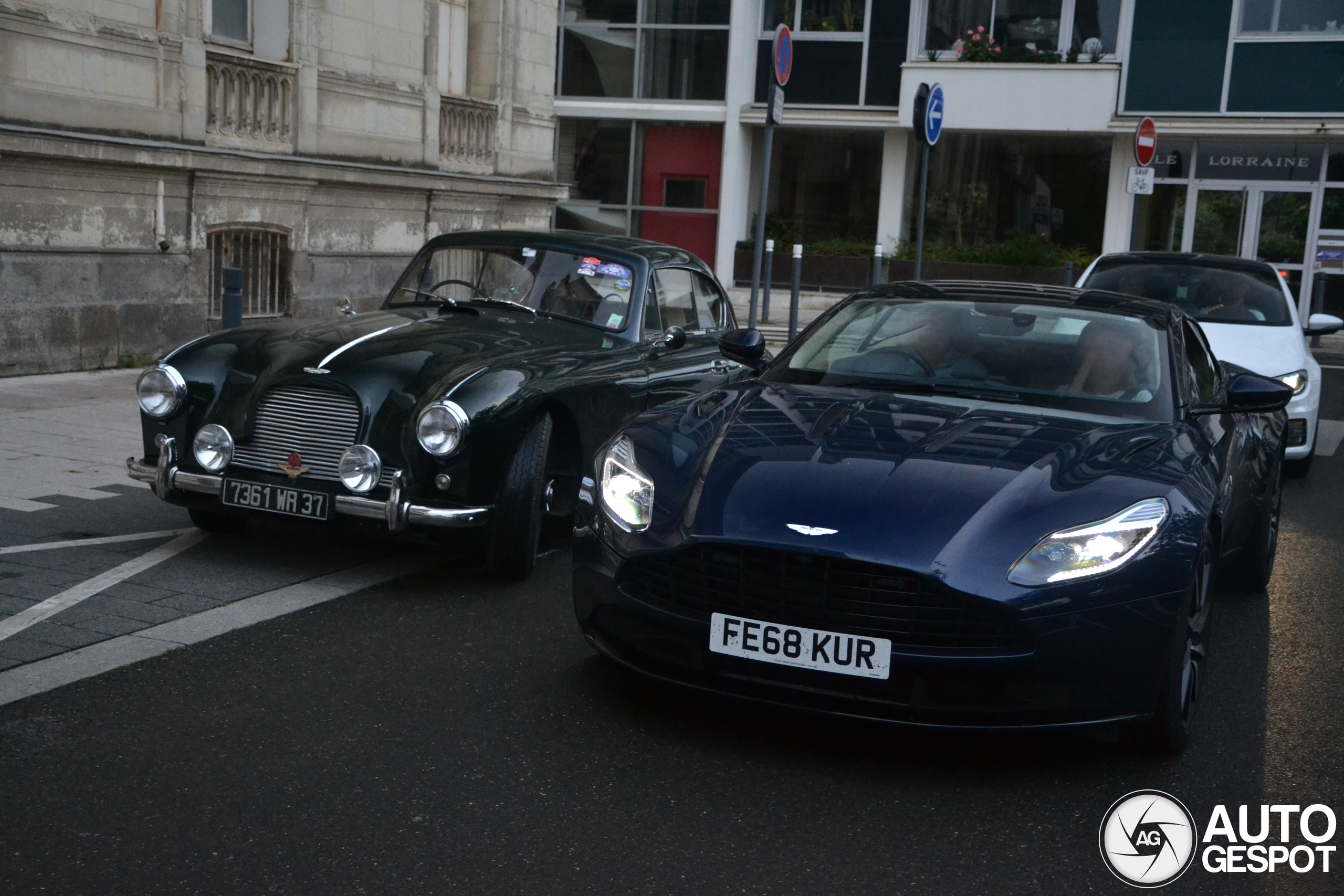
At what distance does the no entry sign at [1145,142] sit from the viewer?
18344mm

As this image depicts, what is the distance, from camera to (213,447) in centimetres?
614

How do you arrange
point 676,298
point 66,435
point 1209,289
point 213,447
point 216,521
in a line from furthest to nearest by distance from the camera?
1. point 1209,289
2. point 66,435
3. point 676,298
4. point 216,521
5. point 213,447

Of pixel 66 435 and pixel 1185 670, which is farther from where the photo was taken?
pixel 66 435

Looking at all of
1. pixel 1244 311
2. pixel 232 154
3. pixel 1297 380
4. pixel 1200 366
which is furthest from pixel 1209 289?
pixel 232 154

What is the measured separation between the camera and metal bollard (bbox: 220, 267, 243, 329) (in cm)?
1089

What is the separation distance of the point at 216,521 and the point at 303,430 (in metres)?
1.09

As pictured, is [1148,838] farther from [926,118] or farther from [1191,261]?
[926,118]

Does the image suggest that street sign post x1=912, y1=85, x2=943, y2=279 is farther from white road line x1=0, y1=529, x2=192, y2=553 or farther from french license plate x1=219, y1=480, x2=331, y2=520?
french license plate x1=219, y1=480, x2=331, y2=520

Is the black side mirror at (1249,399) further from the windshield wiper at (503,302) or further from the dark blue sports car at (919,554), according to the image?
the windshield wiper at (503,302)

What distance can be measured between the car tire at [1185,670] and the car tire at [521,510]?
9.04 feet

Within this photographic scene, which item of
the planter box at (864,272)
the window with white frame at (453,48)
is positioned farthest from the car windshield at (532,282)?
the planter box at (864,272)

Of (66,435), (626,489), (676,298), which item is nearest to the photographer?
(626,489)

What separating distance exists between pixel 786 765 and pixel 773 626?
0.42 meters

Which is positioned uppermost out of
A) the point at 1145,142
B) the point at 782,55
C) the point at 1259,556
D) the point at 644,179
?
the point at 782,55
